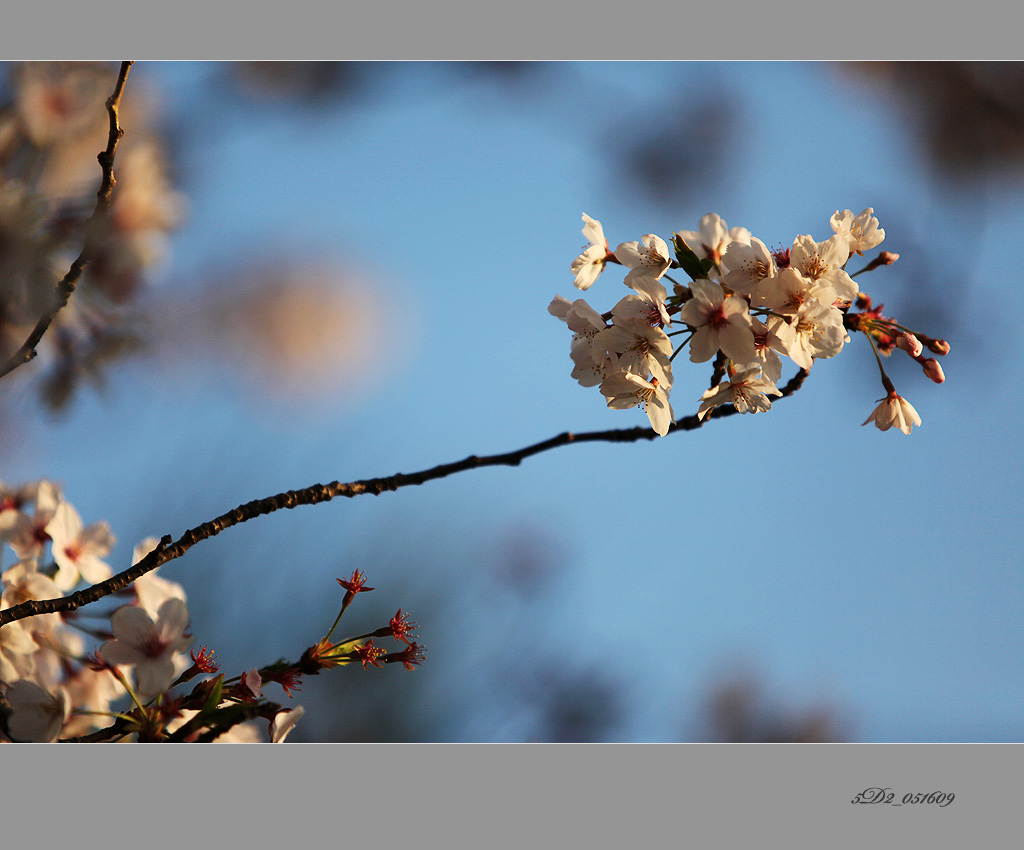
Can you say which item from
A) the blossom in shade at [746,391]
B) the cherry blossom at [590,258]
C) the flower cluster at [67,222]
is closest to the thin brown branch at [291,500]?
the blossom in shade at [746,391]

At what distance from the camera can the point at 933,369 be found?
55cm

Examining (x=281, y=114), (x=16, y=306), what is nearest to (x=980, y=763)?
(x=16, y=306)

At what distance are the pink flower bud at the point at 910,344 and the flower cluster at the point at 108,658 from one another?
44 cm

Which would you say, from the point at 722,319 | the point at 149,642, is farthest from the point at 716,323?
the point at 149,642

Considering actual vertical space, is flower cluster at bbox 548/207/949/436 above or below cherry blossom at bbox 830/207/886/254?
below

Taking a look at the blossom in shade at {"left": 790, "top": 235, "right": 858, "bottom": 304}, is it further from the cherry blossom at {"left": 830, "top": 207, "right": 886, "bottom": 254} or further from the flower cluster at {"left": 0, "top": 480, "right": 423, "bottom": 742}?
the flower cluster at {"left": 0, "top": 480, "right": 423, "bottom": 742}

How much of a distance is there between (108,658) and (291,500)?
15 cm

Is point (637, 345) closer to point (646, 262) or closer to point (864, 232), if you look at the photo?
point (646, 262)

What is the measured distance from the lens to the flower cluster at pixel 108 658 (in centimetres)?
45

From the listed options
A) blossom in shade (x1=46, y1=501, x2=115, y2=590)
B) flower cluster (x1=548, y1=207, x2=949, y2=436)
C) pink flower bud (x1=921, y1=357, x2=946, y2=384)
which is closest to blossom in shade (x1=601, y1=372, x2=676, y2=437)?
flower cluster (x1=548, y1=207, x2=949, y2=436)

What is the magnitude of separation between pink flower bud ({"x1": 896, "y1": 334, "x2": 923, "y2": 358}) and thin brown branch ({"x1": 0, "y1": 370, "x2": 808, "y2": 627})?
0.07 m

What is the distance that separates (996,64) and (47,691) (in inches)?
48.2

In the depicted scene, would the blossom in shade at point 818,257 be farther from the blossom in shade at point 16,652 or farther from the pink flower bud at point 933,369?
the blossom in shade at point 16,652

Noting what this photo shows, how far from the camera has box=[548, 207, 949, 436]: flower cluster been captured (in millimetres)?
466
